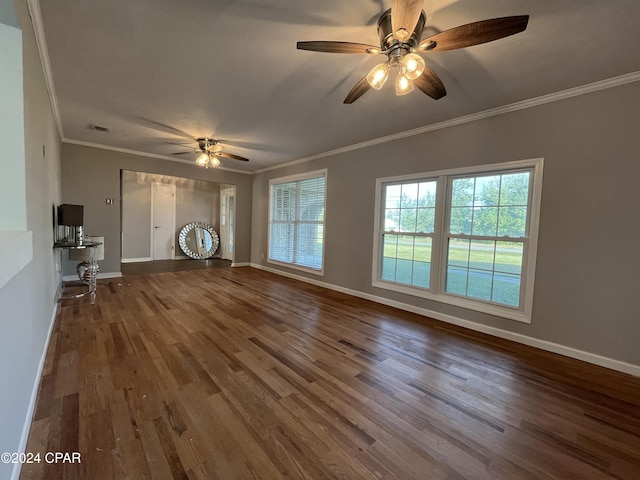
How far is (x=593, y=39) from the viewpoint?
181cm

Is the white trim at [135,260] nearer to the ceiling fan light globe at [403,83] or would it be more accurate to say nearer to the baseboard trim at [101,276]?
the baseboard trim at [101,276]

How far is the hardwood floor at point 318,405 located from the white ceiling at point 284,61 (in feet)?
8.04

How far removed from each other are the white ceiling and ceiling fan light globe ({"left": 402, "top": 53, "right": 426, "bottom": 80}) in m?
0.31

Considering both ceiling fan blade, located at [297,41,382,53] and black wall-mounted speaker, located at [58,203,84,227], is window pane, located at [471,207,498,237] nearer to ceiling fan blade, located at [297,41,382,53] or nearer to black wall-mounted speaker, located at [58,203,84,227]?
ceiling fan blade, located at [297,41,382,53]

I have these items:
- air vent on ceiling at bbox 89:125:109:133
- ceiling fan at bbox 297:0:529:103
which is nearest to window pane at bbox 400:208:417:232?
ceiling fan at bbox 297:0:529:103

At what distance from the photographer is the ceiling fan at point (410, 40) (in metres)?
1.36

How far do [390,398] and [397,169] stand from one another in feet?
9.77

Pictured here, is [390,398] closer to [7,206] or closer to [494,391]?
[494,391]

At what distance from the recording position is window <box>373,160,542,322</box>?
2812mm

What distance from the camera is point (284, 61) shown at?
217 centimetres

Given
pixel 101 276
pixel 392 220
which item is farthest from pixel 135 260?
pixel 392 220

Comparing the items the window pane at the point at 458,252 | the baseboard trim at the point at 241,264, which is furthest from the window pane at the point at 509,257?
the baseboard trim at the point at 241,264

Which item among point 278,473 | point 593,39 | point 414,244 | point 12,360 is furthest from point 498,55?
point 12,360

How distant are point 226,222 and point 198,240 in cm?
96
